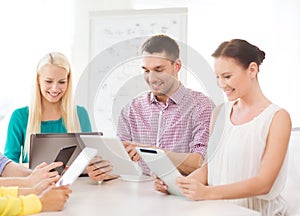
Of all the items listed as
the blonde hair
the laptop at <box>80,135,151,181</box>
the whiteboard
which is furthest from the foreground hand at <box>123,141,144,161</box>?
the whiteboard

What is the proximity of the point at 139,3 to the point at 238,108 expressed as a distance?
1.65m

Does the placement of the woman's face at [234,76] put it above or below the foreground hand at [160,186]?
above

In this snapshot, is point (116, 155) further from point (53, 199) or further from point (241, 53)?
point (241, 53)

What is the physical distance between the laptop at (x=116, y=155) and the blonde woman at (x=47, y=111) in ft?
1.79

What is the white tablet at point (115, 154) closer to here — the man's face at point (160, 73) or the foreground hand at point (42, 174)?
the foreground hand at point (42, 174)

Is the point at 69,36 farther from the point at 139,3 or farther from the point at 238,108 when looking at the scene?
the point at 238,108

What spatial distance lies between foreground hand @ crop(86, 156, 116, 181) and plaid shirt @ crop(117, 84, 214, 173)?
0.18 meters

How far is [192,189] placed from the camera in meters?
1.33

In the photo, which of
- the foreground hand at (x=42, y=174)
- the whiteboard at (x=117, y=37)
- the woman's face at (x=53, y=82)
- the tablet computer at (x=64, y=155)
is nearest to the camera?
the foreground hand at (x=42, y=174)

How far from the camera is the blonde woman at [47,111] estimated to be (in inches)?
84.8

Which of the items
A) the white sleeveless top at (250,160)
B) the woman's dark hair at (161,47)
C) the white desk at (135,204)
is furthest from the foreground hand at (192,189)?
the woman's dark hair at (161,47)

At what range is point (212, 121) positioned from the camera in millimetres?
1677

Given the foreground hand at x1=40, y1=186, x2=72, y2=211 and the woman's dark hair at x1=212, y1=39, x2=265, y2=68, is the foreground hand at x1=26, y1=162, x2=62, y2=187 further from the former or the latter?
the woman's dark hair at x1=212, y1=39, x2=265, y2=68

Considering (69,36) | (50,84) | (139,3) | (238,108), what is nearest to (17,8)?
(69,36)
